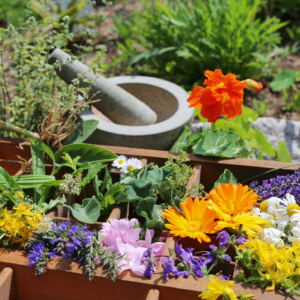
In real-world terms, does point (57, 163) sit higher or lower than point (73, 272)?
higher

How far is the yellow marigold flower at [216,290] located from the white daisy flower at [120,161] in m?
→ 0.66

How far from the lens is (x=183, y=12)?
291 cm

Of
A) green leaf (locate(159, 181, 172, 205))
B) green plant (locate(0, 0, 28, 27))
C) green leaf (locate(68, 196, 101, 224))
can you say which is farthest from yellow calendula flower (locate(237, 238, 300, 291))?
green plant (locate(0, 0, 28, 27))

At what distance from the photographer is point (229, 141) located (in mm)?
1604

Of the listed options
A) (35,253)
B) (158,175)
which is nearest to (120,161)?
(158,175)

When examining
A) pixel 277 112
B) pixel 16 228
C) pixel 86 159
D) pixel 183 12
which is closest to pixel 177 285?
pixel 16 228

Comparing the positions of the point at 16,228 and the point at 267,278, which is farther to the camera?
the point at 16,228

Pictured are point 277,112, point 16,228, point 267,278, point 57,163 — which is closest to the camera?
point 267,278

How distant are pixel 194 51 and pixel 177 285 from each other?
2.21 metres

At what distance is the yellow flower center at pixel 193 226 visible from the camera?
1106mm

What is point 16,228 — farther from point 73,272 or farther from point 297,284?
point 297,284

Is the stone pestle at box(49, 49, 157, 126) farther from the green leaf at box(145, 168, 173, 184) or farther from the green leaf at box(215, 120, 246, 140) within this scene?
the green leaf at box(145, 168, 173, 184)

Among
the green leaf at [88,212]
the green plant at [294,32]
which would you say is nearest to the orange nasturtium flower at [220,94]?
the green leaf at [88,212]

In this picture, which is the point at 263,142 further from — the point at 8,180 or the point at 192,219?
the point at 8,180
